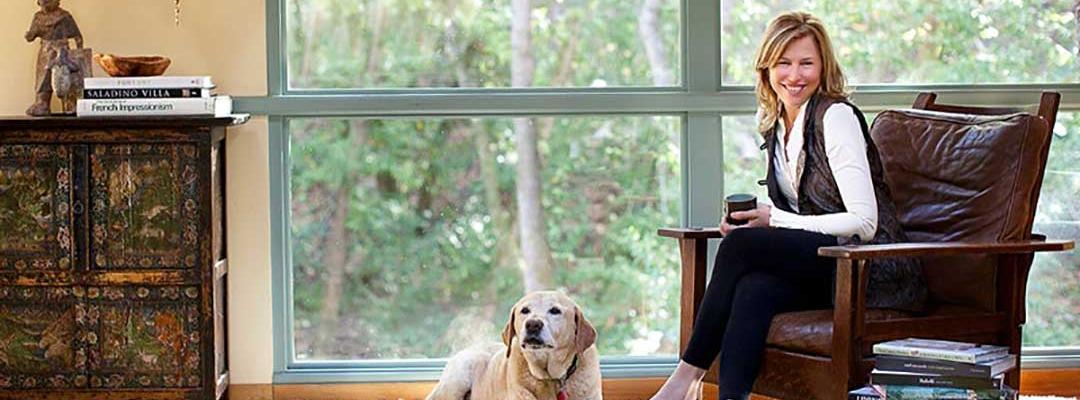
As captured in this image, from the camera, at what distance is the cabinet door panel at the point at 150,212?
419cm

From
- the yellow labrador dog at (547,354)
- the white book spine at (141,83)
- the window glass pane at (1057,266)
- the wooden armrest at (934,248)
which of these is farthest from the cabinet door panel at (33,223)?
the window glass pane at (1057,266)

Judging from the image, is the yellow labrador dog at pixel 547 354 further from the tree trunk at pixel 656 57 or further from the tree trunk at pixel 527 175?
the tree trunk at pixel 656 57

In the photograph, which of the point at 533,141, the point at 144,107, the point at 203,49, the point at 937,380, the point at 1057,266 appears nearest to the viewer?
the point at 937,380

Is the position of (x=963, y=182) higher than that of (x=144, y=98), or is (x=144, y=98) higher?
(x=144, y=98)

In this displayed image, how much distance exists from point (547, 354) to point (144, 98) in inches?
52.8

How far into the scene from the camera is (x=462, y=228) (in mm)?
4602

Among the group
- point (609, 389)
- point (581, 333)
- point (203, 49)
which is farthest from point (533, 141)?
point (203, 49)

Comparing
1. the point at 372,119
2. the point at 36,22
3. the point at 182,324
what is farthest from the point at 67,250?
the point at 372,119

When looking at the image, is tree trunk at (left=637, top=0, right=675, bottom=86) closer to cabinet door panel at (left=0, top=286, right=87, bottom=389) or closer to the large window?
the large window

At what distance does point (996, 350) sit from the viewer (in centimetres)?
346

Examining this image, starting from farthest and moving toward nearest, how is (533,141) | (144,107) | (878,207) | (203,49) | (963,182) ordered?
(533,141)
(203,49)
(144,107)
(963,182)
(878,207)

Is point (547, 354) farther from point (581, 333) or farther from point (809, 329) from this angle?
point (809, 329)

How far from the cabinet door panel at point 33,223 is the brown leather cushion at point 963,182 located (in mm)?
2226

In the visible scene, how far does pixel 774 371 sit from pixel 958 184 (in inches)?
28.6
